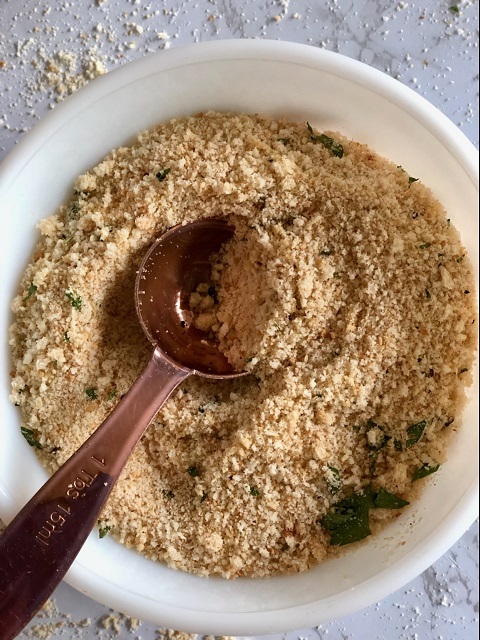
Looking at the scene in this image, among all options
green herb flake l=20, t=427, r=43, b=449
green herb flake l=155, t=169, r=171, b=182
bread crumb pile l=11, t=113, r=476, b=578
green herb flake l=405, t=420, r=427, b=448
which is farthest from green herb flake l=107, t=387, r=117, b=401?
green herb flake l=405, t=420, r=427, b=448

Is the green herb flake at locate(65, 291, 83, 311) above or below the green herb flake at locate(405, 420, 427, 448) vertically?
below

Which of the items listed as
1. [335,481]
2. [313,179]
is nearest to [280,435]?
[335,481]

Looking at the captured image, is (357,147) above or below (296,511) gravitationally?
above

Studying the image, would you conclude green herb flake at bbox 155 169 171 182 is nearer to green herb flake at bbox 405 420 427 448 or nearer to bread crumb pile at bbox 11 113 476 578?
bread crumb pile at bbox 11 113 476 578

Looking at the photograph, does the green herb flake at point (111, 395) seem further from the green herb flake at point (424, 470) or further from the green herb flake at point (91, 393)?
the green herb flake at point (424, 470)

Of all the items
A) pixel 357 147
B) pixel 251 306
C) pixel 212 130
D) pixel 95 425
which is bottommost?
pixel 95 425

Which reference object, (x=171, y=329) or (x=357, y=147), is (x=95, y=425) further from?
(x=357, y=147)

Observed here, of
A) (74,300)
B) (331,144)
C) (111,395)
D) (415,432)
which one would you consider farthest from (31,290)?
(415,432)

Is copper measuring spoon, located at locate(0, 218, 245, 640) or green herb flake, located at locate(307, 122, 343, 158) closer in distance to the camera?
copper measuring spoon, located at locate(0, 218, 245, 640)
